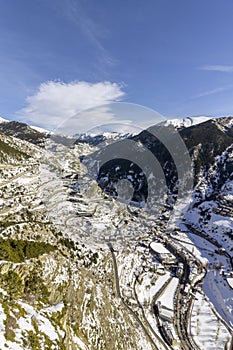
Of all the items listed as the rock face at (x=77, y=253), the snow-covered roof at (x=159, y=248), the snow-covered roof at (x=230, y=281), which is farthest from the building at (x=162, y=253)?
the snow-covered roof at (x=230, y=281)

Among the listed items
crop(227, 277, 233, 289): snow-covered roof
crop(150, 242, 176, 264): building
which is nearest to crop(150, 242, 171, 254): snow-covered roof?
crop(150, 242, 176, 264): building

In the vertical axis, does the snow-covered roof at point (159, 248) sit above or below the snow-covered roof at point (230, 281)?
above

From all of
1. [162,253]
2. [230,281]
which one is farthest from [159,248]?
[230,281]

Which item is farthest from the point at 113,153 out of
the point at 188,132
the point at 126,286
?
the point at 126,286

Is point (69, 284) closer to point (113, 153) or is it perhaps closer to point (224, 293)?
point (224, 293)

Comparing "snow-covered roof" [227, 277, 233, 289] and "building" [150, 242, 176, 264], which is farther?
"building" [150, 242, 176, 264]

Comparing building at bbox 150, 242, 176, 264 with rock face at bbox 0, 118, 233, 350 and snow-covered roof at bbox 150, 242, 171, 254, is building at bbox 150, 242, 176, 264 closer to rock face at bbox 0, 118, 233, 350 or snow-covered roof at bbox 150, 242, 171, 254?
snow-covered roof at bbox 150, 242, 171, 254

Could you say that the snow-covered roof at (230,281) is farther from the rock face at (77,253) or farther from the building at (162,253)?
the rock face at (77,253)

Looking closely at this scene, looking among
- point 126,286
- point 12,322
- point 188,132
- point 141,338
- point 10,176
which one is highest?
point 188,132
